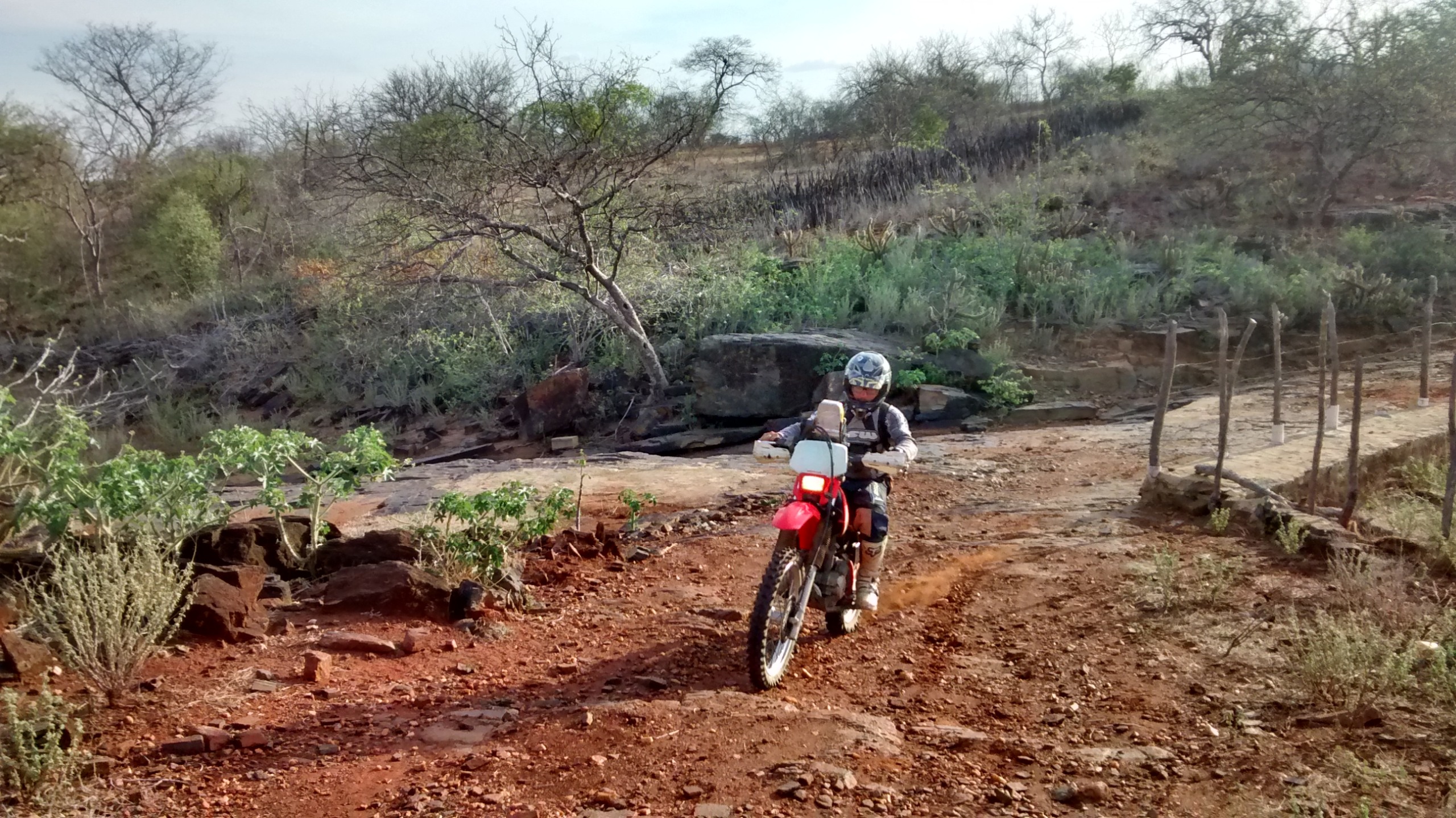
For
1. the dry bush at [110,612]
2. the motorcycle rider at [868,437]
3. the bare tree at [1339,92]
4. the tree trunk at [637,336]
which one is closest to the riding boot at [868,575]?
the motorcycle rider at [868,437]

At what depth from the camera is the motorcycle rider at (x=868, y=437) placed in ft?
15.9

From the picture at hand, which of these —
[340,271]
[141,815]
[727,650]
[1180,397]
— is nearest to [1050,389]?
[1180,397]

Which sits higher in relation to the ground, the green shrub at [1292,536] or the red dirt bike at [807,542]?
the red dirt bike at [807,542]

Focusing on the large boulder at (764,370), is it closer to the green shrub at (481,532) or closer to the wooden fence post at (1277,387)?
the wooden fence post at (1277,387)

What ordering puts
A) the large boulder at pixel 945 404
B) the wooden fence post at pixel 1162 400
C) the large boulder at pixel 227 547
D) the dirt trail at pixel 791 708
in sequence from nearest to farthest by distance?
the dirt trail at pixel 791 708 → the large boulder at pixel 227 547 → the wooden fence post at pixel 1162 400 → the large boulder at pixel 945 404

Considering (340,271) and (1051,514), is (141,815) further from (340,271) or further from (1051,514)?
(340,271)

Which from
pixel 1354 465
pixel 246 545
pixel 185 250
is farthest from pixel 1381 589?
pixel 185 250

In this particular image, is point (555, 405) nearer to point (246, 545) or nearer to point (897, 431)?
point (246, 545)

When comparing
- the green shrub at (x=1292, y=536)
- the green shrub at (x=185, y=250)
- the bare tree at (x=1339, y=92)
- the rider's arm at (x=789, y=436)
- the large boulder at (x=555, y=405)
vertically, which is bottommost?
the large boulder at (x=555, y=405)

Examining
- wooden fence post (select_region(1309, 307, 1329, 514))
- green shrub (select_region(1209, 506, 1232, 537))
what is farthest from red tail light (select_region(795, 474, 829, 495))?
wooden fence post (select_region(1309, 307, 1329, 514))

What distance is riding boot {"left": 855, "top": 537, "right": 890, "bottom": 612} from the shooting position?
4969 mm

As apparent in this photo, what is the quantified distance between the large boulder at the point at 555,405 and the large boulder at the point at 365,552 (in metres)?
8.30

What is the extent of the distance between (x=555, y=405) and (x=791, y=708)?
10857 millimetres

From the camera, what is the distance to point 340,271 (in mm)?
15938
